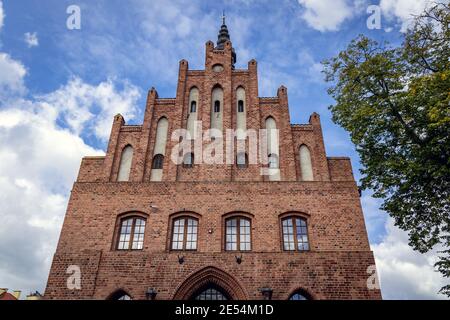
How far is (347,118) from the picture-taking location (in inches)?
488

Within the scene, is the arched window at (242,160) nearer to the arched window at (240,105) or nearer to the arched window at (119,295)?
the arched window at (240,105)

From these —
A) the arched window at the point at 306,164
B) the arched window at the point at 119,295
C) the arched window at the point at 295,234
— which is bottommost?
the arched window at the point at 119,295

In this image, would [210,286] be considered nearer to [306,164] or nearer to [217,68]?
[306,164]

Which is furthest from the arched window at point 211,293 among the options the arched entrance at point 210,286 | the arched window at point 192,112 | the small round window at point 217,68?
the small round window at point 217,68

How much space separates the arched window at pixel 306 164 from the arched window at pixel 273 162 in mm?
998

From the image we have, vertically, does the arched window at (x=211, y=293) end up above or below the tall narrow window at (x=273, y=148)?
below

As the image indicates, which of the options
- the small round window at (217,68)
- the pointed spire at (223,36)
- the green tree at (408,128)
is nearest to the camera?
the green tree at (408,128)

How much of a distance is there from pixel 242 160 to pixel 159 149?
3447 millimetres

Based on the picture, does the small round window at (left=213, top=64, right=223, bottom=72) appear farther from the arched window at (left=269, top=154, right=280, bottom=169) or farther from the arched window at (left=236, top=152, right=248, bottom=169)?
the arched window at (left=269, top=154, right=280, bottom=169)

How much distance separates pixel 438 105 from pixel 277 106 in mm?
6380

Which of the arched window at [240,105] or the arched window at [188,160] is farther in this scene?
the arched window at [240,105]

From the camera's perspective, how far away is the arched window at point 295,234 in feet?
38.7

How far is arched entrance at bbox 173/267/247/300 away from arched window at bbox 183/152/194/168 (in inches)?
159

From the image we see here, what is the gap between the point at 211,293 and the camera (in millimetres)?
11344
